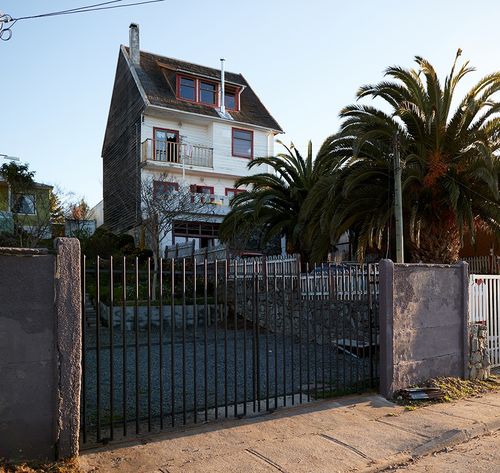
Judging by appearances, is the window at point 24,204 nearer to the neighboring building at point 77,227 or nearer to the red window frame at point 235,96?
the neighboring building at point 77,227

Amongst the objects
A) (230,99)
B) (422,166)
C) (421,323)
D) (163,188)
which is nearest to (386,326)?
(421,323)

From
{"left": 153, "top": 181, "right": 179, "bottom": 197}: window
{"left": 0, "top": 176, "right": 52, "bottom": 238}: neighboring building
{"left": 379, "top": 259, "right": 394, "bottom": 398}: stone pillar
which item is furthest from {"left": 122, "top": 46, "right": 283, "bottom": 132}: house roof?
{"left": 379, "top": 259, "right": 394, "bottom": 398}: stone pillar

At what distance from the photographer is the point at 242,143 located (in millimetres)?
27734

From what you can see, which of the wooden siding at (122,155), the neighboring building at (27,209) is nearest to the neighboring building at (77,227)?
the wooden siding at (122,155)

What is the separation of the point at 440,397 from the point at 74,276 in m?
5.68

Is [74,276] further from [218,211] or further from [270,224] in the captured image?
[218,211]

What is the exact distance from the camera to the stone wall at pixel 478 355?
8641 millimetres

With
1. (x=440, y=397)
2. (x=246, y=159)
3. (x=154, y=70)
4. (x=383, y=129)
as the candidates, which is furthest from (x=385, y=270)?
(x=154, y=70)

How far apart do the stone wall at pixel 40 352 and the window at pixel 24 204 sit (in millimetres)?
19364

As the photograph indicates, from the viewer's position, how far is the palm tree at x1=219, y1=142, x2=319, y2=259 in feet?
62.3

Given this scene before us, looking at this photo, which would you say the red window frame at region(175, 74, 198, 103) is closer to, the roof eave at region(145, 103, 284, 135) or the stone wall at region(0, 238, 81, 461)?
the roof eave at region(145, 103, 284, 135)

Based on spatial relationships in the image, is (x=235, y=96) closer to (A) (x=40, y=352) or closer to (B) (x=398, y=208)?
(B) (x=398, y=208)

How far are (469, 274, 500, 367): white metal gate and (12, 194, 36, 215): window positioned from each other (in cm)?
1974

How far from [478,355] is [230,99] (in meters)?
22.9
